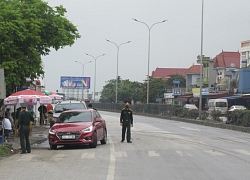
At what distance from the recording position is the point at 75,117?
19906 mm

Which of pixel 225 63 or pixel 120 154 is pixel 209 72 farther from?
pixel 120 154

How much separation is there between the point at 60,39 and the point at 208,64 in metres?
69.0

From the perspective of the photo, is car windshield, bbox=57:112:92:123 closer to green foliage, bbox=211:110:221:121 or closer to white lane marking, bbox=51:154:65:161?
white lane marking, bbox=51:154:65:161

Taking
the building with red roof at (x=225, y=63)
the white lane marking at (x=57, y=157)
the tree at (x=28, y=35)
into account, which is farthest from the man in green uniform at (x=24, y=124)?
the building with red roof at (x=225, y=63)

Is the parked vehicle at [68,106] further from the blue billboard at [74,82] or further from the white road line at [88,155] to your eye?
the blue billboard at [74,82]

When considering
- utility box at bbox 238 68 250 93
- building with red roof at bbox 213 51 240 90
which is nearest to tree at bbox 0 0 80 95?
utility box at bbox 238 68 250 93

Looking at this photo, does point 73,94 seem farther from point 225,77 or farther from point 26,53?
point 26,53

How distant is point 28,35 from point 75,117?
5.15 metres

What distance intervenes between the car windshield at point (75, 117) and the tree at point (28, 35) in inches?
168

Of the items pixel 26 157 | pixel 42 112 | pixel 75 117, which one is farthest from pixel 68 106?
pixel 26 157

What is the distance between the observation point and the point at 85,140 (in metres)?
18.4

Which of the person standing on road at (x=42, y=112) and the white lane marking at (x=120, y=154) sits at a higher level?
the person standing on road at (x=42, y=112)

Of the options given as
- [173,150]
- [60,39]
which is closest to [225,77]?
[60,39]

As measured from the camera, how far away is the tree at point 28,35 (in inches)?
881
